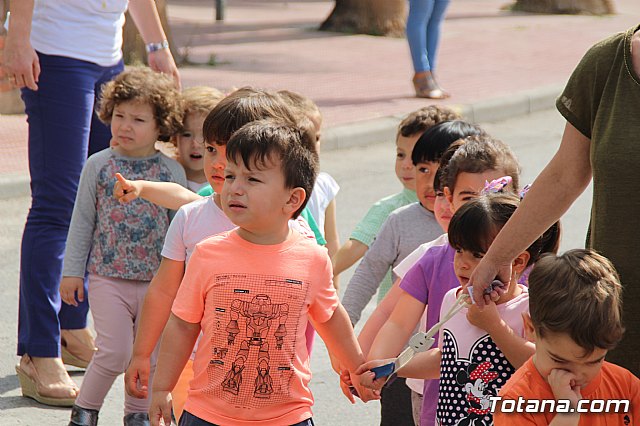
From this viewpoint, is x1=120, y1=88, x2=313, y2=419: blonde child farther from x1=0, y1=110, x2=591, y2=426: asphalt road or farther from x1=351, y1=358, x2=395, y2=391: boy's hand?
x1=0, y1=110, x2=591, y2=426: asphalt road

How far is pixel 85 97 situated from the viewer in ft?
15.9

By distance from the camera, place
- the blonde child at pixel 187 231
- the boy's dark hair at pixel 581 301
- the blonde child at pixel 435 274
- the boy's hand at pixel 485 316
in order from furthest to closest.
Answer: the blonde child at pixel 187 231 → the blonde child at pixel 435 274 → the boy's hand at pixel 485 316 → the boy's dark hair at pixel 581 301

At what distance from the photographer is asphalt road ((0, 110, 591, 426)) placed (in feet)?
15.9

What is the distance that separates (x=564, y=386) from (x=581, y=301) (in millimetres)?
202

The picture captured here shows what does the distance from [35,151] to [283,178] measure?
2.01 m

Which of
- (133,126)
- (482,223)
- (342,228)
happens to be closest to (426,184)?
(482,223)

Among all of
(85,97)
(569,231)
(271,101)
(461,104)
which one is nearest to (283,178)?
(271,101)

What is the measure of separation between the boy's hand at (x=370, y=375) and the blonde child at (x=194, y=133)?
1509mm

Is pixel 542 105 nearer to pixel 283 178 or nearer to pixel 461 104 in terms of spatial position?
pixel 461 104

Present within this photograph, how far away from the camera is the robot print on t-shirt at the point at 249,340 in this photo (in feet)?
10.1

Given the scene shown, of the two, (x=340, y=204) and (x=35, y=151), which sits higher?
(x=35, y=151)

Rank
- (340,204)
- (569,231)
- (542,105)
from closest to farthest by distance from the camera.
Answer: (569,231) → (340,204) → (542,105)

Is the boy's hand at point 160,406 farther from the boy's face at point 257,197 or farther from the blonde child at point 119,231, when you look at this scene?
the blonde child at point 119,231

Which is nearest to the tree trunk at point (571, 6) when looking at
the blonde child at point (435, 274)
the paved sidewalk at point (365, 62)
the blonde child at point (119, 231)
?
the paved sidewalk at point (365, 62)
